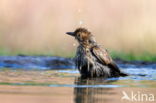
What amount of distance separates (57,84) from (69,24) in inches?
261

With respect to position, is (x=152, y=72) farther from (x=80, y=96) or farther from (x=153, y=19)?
(x=80, y=96)

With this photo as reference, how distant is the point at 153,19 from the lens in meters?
15.3

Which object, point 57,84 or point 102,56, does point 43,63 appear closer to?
point 102,56

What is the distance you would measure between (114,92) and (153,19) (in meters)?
6.91

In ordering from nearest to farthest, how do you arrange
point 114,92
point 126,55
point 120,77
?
1. point 114,92
2. point 120,77
3. point 126,55

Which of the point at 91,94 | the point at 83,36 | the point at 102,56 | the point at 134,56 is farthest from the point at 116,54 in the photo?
the point at 91,94

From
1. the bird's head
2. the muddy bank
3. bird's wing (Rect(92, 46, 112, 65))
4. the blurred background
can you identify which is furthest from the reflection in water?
the blurred background

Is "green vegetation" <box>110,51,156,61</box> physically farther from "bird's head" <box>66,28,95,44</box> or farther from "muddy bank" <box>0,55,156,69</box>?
"bird's head" <box>66,28,95,44</box>

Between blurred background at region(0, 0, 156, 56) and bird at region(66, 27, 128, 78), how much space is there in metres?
2.39

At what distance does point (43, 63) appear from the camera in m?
13.7

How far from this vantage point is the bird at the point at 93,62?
11.8 meters

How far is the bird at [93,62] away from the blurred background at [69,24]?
7.83 ft

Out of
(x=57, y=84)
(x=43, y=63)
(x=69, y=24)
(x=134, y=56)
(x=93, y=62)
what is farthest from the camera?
(x=69, y=24)

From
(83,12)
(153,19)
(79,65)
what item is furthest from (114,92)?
(83,12)
